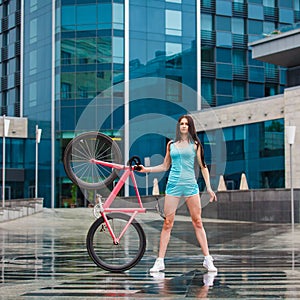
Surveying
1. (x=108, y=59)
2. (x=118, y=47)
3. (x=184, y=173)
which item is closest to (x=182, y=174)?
(x=184, y=173)

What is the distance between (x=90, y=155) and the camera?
9.98 meters

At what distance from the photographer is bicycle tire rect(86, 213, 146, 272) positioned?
9.49m

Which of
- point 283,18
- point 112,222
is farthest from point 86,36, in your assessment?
point 112,222

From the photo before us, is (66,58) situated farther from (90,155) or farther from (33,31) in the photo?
(90,155)

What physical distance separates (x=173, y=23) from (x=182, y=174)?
170 ft

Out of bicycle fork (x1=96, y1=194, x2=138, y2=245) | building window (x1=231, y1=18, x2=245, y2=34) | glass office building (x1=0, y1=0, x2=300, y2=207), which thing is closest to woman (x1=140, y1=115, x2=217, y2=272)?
bicycle fork (x1=96, y1=194, x2=138, y2=245)

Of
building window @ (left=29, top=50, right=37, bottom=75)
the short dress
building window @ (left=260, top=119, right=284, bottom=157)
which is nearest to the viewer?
the short dress

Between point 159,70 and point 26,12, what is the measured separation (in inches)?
580

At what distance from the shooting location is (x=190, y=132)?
30.8 feet

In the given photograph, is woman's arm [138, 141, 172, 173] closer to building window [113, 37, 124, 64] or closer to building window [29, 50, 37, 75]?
building window [113, 37, 124, 64]

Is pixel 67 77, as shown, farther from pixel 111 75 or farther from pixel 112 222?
pixel 112 222

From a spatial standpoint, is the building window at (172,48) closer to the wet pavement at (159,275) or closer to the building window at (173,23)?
the building window at (173,23)

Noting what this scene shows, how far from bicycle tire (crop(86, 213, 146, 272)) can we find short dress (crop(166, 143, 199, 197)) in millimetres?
791

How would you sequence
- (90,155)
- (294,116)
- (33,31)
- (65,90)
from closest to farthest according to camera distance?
(90,155) < (294,116) < (65,90) < (33,31)
